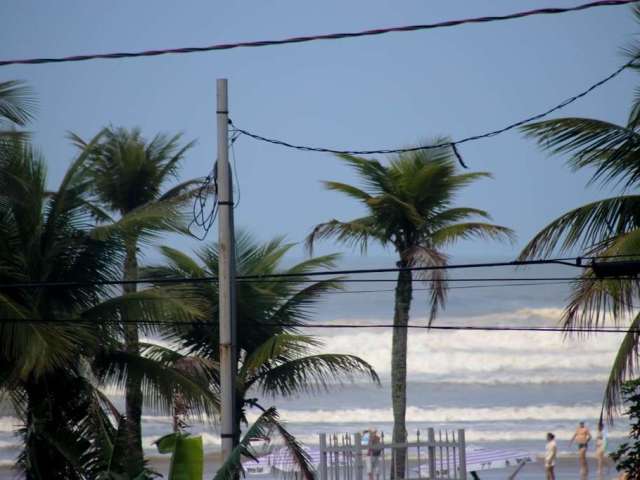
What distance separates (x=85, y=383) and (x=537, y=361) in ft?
178

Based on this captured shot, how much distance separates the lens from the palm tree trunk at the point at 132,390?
507 inches

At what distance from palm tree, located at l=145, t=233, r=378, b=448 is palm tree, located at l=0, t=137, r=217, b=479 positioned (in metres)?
2.61

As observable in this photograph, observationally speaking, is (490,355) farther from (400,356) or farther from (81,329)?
(81,329)

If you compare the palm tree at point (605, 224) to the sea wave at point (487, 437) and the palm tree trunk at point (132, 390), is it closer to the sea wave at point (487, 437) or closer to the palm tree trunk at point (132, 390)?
the palm tree trunk at point (132, 390)

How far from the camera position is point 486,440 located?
43.8 m

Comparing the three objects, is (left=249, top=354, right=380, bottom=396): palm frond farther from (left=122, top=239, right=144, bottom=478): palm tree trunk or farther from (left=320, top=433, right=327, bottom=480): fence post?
(left=122, top=239, right=144, bottom=478): palm tree trunk

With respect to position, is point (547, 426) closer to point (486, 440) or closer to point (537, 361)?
point (486, 440)

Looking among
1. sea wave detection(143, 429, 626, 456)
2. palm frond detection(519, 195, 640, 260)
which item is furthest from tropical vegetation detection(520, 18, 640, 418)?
sea wave detection(143, 429, 626, 456)

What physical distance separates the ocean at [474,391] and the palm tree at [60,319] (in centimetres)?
1743

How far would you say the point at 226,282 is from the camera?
43.0 feet

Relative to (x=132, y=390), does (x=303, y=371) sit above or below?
above

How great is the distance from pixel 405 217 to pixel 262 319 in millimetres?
3181

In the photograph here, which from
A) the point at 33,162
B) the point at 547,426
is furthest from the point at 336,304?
the point at 33,162

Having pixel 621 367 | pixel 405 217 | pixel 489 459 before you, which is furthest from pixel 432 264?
pixel 489 459
